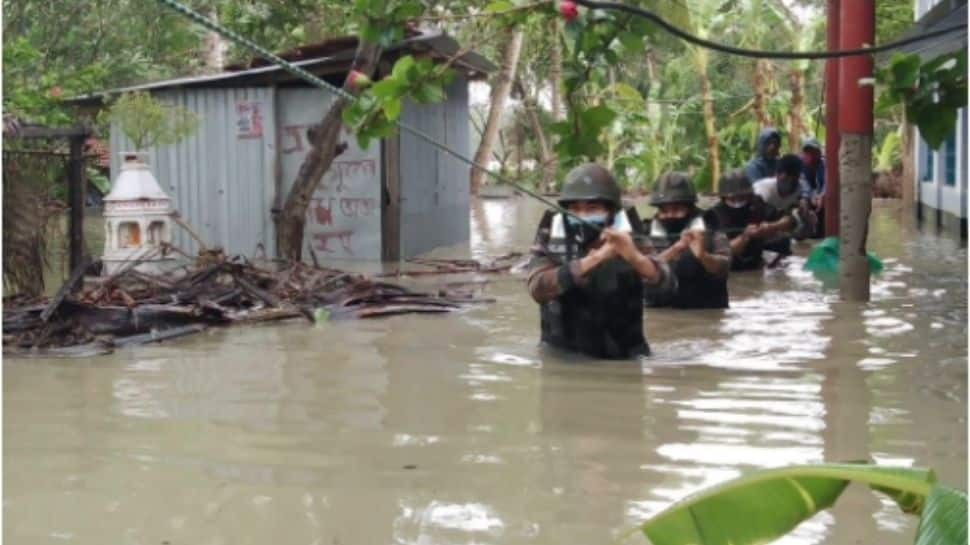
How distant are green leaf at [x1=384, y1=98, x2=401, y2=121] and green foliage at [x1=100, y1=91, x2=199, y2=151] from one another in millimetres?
7495

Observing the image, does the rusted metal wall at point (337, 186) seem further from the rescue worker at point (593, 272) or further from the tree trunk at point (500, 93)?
the tree trunk at point (500, 93)

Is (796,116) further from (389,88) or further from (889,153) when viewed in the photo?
(389,88)

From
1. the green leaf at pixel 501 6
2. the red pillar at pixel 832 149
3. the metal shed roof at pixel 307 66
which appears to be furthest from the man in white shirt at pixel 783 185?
the green leaf at pixel 501 6

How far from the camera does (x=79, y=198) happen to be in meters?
11.2

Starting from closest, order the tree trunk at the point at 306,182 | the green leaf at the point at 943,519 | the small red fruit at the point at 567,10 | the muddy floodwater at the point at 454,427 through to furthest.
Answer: the green leaf at the point at 943,519 → the muddy floodwater at the point at 454,427 → the small red fruit at the point at 567,10 → the tree trunk at the point at 306,182

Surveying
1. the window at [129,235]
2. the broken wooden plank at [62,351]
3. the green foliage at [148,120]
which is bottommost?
the broken wooden plank at [62,351]

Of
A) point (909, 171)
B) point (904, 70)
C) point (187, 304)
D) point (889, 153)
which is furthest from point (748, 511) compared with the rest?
point (889, 153)

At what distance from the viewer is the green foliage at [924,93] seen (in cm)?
562

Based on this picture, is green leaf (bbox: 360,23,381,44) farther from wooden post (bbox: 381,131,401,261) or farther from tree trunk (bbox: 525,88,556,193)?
tree trunk (bbox: 525,88,556,193)

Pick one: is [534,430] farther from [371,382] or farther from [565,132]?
[565,132]

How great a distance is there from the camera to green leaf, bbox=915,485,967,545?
7.08ft

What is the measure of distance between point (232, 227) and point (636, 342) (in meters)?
8.89

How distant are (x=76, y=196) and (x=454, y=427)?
19.8ft

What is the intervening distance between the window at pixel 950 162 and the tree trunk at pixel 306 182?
9.32m
